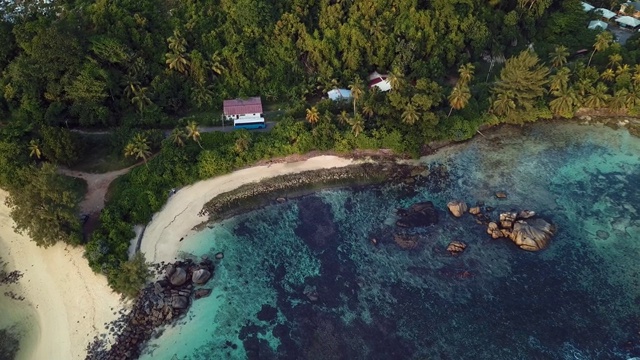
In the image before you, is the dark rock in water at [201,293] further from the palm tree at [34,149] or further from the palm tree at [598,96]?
the palm tree at [598,96]

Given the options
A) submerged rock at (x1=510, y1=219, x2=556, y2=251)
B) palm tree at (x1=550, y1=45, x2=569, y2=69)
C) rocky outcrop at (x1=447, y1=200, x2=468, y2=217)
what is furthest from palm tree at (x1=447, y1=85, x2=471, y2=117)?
submerged rock at (x1=510, y1=219, x2=556, y2=251)

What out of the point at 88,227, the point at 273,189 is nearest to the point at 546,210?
the point at 273,189

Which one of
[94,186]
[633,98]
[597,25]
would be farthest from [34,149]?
[597,25]

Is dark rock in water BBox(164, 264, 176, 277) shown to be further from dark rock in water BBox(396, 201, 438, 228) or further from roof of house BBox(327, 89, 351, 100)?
roof of house BBox(327, 89, 351, 100)

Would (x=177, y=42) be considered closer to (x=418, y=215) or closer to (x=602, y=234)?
(x=418, y=215)

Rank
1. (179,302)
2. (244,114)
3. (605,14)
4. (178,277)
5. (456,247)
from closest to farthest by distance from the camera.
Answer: (179,302) → (178,277) → (456,247) → (244,114) → (605,14)

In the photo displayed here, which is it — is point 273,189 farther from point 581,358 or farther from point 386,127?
point 581,358
